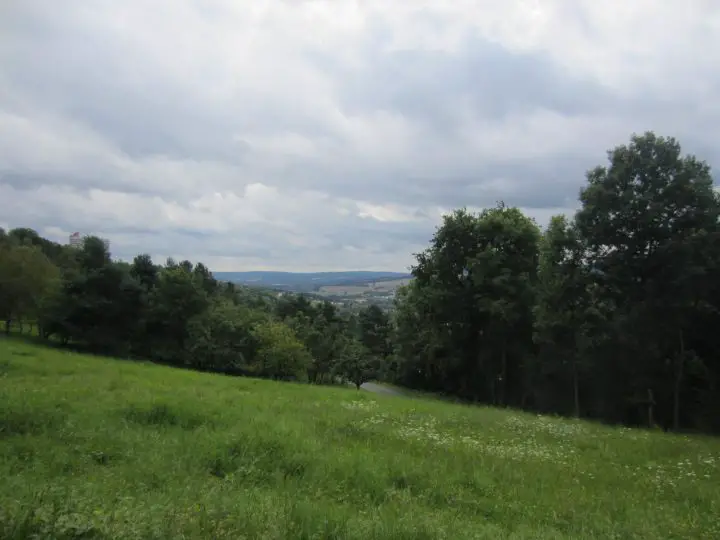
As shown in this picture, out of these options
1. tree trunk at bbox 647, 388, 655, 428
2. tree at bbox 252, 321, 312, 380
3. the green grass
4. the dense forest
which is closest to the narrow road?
the dense forest

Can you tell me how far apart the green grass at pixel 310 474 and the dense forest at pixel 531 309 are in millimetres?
9814

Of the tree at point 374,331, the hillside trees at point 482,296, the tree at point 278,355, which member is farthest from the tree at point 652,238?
the tree at point 374,331

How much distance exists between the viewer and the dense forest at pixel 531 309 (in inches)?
958

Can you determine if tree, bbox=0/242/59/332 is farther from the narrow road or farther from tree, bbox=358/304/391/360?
tree, bbox=358/304/391/360

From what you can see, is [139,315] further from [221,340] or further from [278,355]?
[278,355]

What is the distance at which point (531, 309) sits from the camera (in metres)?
32.3

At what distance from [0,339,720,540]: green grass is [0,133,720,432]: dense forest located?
32.2 feet

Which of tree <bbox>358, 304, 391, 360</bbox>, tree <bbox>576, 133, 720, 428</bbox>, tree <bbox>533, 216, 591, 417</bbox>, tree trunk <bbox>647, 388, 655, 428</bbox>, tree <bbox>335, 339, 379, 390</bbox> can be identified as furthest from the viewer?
tree <bbox>358, 304, 391, 360</bbox>

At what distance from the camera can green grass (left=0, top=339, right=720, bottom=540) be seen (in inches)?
251

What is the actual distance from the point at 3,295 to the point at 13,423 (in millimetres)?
42988

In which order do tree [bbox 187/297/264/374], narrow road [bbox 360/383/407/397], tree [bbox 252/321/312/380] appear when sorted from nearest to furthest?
narrow road [bbox 360/383/407/397]
tree [bbox 187/297/264/374]
tree [bbox 252/321/312/380]

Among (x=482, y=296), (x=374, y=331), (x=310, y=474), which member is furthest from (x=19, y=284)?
(x=374, y=331)

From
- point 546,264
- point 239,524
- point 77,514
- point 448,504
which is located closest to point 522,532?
point 448,504

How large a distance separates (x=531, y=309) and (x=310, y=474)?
25.7 meters
